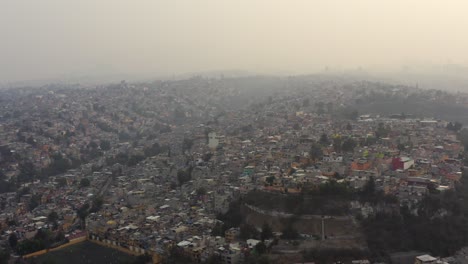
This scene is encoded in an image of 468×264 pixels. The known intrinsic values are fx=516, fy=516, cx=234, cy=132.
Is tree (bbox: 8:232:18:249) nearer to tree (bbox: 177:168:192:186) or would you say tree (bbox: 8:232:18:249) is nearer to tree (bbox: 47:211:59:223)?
tree (bbox: 47:211:59:223)

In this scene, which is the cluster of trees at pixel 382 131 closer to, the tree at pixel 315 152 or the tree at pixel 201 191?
the tree at pixel 315 152

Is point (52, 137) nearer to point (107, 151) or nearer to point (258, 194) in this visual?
point (107, 151)

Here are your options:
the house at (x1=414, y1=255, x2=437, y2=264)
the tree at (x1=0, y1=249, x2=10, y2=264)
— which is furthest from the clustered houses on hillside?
the house at (x1=414, y1=255, x2=437, y2=264)

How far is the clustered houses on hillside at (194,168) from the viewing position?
17938 mm

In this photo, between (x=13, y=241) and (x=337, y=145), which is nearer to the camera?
(x=13, y=241)

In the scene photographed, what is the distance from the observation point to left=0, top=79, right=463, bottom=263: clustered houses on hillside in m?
17.9

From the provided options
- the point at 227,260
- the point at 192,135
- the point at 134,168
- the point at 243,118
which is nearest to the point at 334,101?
the point at 243,118

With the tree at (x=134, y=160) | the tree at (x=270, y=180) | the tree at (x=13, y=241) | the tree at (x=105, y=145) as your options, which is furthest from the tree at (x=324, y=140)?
the tree at (x=105, y=145)

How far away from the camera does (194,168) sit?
24438mm

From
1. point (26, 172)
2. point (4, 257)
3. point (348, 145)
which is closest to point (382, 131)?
point (348, 145)

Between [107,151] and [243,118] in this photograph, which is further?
[243,118]

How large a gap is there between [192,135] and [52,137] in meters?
10.0

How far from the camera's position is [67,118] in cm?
4134

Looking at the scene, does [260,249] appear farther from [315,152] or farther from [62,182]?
[62,182]
